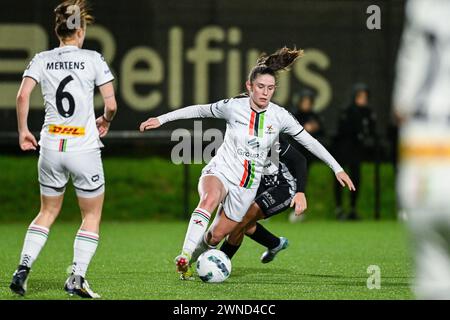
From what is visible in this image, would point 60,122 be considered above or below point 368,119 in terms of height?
above

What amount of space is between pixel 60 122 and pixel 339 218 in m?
8.74

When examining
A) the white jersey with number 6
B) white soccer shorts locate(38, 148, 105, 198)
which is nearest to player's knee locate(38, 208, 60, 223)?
white soccer shorts locate(38, 148, 105, 198)

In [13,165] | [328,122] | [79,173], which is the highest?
[79,173]

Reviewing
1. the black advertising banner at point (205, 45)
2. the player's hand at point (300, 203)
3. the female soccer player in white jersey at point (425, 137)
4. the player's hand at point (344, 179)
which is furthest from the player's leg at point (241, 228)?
the black advertising banner at point (205, 45)

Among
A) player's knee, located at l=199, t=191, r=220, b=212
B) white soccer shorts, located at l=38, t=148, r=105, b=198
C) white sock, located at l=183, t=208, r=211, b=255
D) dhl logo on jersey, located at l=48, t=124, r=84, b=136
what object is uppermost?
dhl logo on jersey, located at l=48, t=124, r=84, b=136

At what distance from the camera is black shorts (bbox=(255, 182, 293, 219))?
20.3ft

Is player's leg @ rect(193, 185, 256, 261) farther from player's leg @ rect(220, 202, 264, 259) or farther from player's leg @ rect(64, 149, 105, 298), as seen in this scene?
player's leg @ rect(64, 149, 105, 298)

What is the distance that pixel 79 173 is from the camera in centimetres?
451

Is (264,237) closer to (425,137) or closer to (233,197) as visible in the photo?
(233,197)

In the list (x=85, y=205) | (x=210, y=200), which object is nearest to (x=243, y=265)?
(x=210, y=200)

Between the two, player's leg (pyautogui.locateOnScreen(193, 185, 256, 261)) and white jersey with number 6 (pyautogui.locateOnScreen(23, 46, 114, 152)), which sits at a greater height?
white jersey with number 6 (pyautogui.locateOnScreen(23, 46, 114, 152))

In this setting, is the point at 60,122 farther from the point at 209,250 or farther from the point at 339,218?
the point at 339,218

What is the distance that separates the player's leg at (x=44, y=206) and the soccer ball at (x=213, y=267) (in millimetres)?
1212

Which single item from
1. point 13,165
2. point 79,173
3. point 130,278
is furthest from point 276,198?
point 13,165
